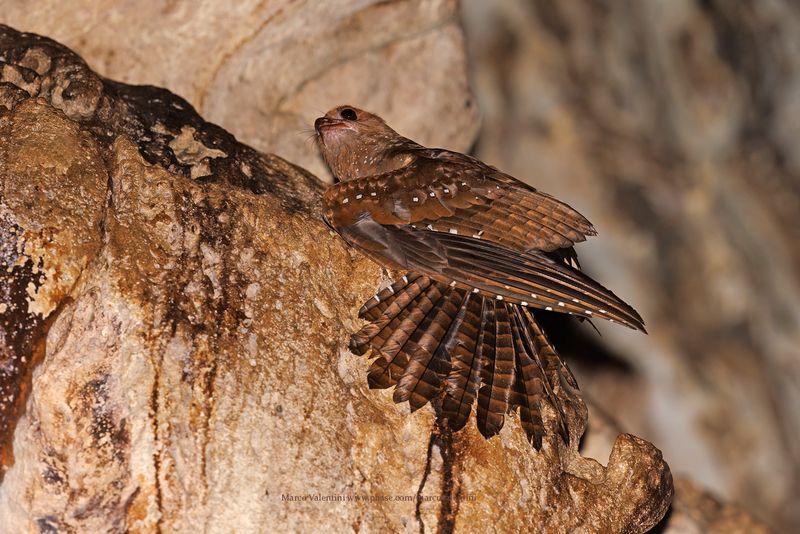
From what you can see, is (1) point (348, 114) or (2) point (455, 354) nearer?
(2) point (455, 354)

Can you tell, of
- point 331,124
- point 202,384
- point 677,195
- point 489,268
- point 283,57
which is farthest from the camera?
point 677,195

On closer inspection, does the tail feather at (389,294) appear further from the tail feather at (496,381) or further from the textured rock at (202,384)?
the tail feather at (496,381)

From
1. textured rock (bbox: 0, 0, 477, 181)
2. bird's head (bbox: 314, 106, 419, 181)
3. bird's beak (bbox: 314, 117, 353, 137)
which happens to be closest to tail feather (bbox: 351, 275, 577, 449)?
bird's head (bbox: 314, 106, 419, 181)

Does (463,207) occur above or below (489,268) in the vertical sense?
above

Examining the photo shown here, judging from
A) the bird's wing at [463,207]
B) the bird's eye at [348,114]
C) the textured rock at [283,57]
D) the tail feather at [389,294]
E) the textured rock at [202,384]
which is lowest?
the textured rock at [202,384]

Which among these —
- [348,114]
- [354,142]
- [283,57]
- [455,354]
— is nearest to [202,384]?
[455,354]

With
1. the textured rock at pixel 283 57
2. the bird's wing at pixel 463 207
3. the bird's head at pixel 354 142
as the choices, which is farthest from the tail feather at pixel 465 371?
the textured rock at pixel 283 57

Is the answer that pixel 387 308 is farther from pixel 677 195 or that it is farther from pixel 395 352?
pixel 677 195
